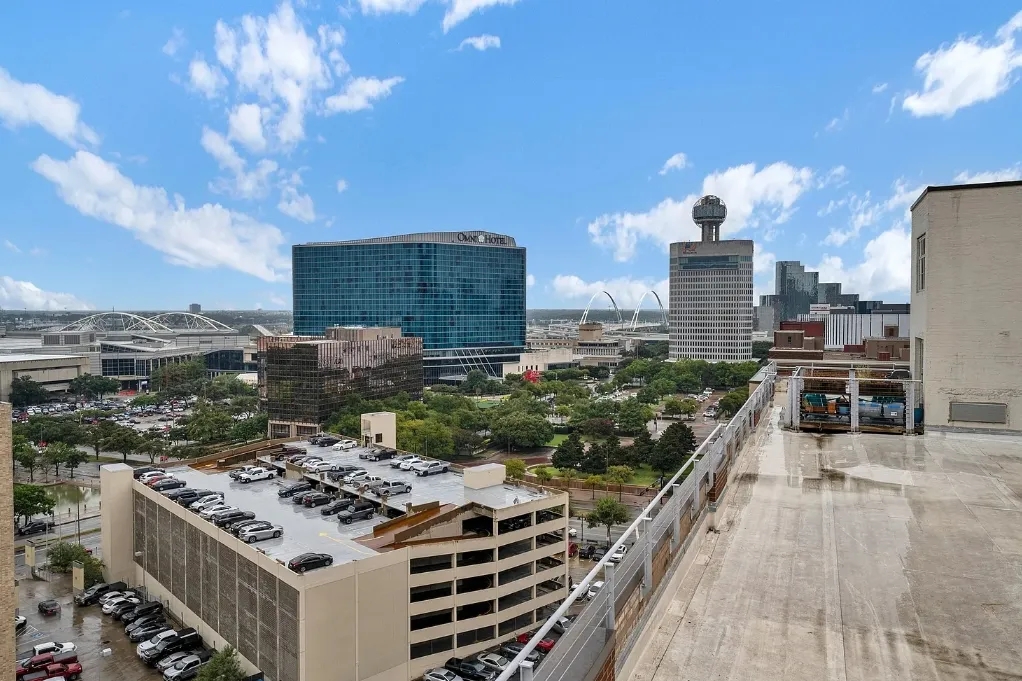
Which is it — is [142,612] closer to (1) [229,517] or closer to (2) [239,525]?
(1) [229,517]

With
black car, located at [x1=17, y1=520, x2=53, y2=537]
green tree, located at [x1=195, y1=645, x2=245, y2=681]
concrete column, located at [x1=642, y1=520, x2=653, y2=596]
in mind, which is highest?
concrete column, located at [x1=642, y1=520, x2=653, y2=596]

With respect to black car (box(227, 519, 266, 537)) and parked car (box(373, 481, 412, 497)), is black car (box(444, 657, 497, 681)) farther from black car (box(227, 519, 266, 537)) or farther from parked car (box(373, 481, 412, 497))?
black car (box(227, 519, 266, 537))

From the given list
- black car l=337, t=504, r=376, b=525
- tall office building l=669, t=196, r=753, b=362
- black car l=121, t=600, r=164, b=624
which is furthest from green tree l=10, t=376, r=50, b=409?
tall office building l=669, t=196, r=753, b=362

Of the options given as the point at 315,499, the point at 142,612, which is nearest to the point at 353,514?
the point at 315,499

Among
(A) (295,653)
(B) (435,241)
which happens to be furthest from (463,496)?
(B) (435,241)

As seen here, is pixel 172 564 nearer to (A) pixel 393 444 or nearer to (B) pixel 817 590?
(A) pixel 393 444

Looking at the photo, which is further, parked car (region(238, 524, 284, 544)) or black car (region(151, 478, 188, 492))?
black car (region(151, 478, 188, 492))
